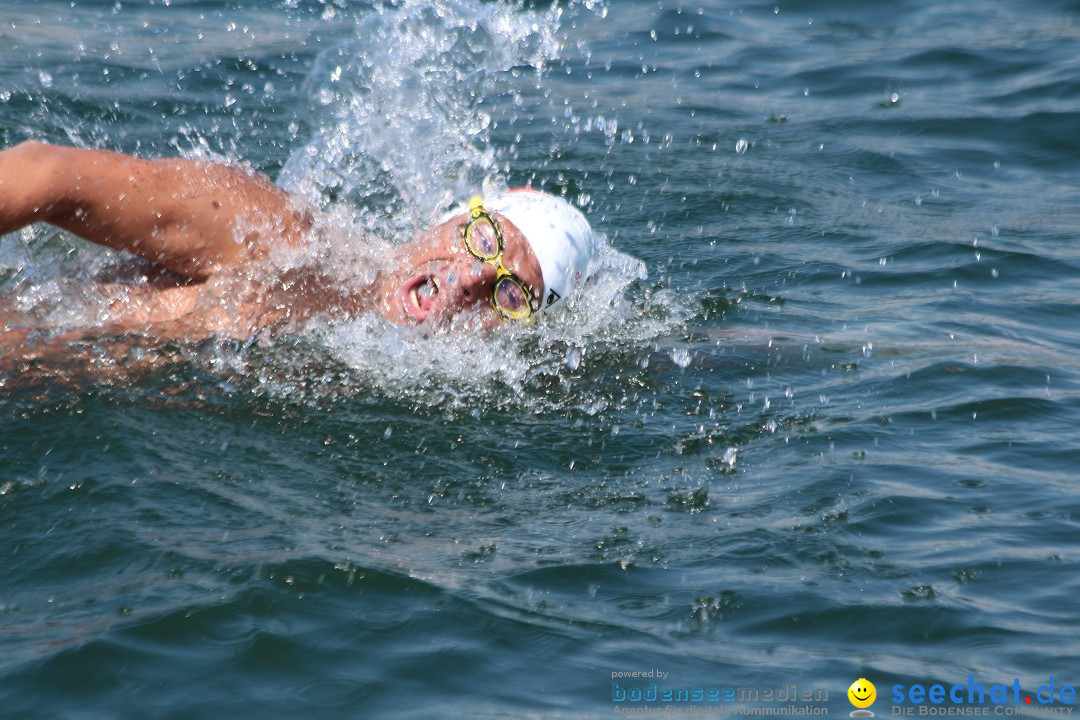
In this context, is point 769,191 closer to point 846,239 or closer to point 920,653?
point 846,239

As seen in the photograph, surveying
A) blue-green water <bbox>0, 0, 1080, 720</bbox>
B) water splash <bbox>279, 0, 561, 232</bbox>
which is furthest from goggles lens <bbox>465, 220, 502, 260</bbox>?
water splash <bbox>279, 0, 561, 232</bbox>

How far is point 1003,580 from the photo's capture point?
13.1ft

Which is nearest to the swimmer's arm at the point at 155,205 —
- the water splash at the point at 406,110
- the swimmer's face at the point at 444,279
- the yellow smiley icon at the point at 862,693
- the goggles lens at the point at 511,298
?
the swimmer's face at the point at 444,279

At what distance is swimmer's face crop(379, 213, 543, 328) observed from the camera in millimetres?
5254

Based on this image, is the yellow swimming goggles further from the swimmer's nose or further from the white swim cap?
the white swim cap

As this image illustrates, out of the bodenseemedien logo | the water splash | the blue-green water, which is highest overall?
the water splash

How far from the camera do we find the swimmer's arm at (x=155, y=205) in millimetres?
4004

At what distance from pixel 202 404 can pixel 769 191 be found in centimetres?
464

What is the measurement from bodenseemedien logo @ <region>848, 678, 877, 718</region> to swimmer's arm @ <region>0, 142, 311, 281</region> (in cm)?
261

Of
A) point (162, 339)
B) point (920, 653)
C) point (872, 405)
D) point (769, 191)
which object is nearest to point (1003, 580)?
point (920, 653)

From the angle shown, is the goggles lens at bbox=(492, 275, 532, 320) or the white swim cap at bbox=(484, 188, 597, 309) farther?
the white swim cap at bbox=(484, 188, 597, 309)

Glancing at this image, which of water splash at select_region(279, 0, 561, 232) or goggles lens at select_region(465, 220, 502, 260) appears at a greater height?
water splash at select_region(279, 0, 561, 232)

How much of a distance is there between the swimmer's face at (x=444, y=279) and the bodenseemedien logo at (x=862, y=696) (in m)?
2.46

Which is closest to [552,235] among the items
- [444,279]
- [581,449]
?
[444,279]
